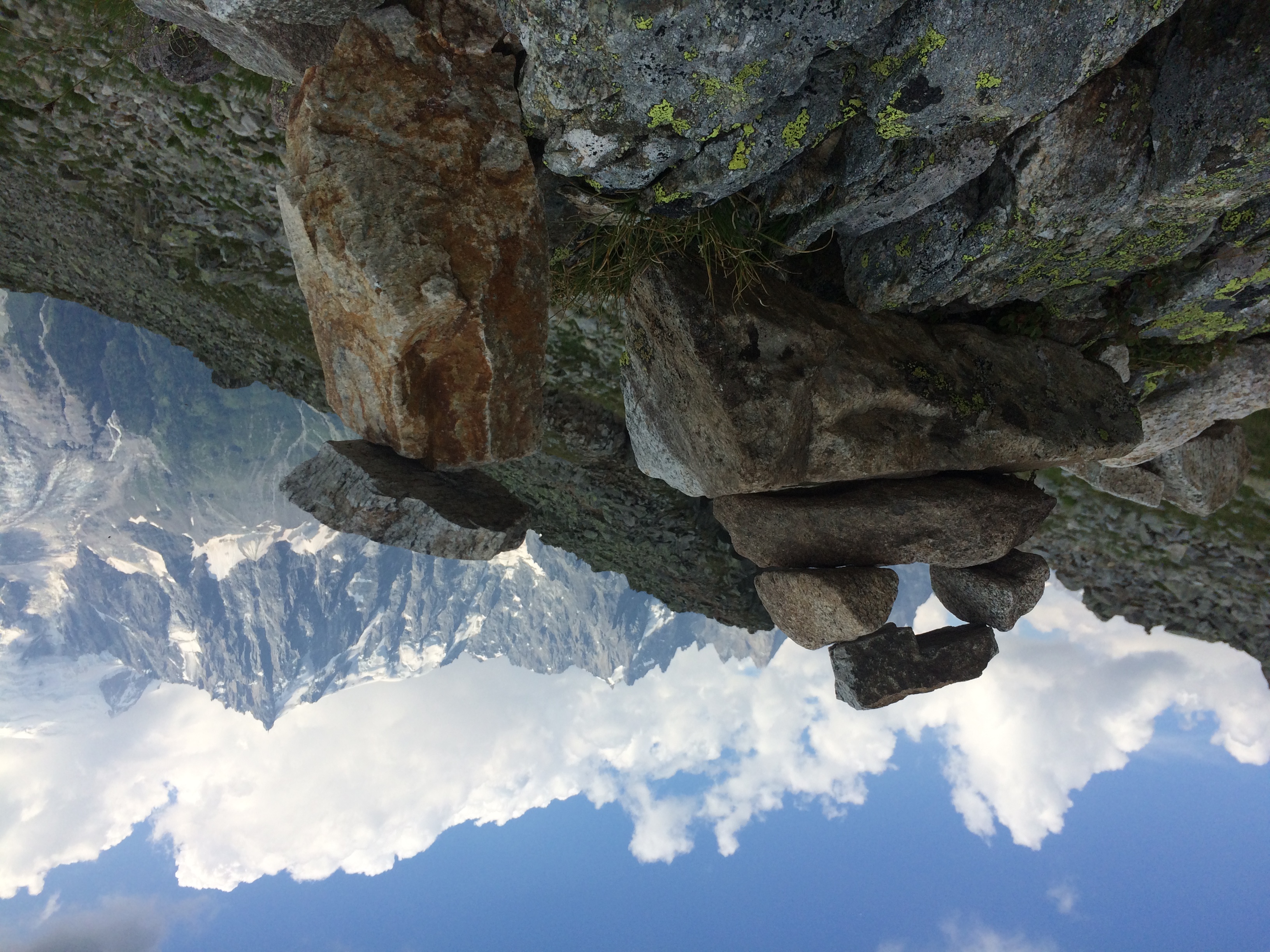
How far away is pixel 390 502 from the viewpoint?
5375mm

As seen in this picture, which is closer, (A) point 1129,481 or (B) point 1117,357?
(B) point 1117,357

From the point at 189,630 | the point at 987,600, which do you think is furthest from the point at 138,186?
the point at 189,630

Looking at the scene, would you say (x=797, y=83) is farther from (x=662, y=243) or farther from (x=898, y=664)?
(x=898, y=664)

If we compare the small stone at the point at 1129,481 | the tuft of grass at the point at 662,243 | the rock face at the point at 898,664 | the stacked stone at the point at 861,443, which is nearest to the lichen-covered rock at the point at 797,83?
the tuft of grass at the point at 662,243

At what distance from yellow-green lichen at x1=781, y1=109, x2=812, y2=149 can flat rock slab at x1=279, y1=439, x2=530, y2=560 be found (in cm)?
381

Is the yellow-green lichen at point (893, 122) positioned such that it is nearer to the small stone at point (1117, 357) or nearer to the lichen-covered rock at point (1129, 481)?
the small stone at point (1117, 357)

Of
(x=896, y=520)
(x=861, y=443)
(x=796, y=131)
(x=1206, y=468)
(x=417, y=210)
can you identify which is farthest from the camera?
(x=1206, y=468)

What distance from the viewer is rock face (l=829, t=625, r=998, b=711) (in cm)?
750

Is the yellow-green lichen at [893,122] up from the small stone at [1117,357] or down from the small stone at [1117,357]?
up

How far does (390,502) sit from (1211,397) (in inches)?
360

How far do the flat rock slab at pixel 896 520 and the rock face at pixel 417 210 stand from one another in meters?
3.43

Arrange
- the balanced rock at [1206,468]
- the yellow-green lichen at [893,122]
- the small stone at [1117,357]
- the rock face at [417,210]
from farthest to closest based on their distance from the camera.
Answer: the balanced rock at [1206,468], the small stone at [1117,357], the rock face at [417,210], the yellow-green lichen at [893,122]

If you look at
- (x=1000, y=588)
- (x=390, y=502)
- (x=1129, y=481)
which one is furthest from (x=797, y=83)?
(x=1129, y=481)

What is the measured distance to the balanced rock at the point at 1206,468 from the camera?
9.16 metres
